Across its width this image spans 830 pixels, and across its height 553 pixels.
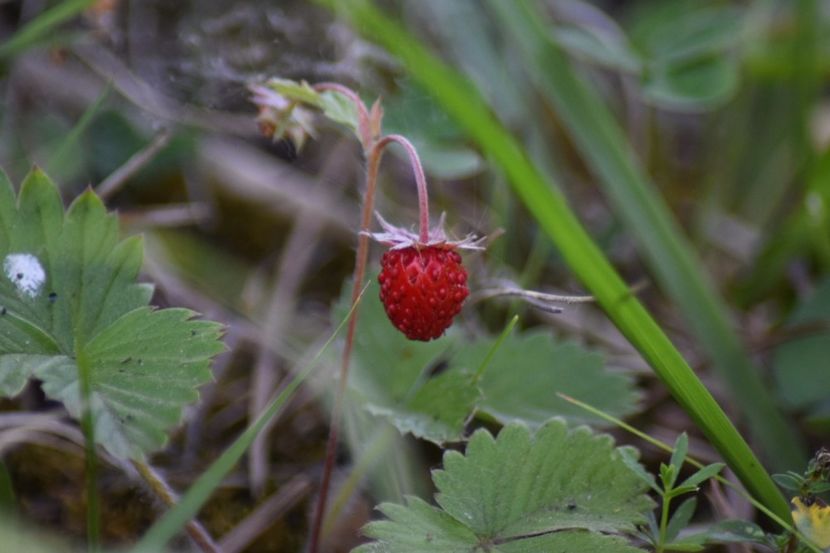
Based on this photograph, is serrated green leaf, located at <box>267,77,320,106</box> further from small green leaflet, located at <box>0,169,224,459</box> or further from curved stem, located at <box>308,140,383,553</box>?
small green leaflet, located at <box>0,169,224,459</box>

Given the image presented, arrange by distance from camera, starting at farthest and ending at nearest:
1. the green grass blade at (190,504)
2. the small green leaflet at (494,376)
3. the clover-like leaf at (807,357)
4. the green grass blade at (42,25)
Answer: the clover-like leaf at (807,357), the green grass blade at (42,25), the small green leaflet at (494,376), the green grass blade at (190,504)

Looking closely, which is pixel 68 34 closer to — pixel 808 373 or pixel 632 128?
pixel 632 128

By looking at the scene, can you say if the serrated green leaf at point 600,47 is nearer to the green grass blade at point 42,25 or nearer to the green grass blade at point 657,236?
the green grass blade at point 657,236

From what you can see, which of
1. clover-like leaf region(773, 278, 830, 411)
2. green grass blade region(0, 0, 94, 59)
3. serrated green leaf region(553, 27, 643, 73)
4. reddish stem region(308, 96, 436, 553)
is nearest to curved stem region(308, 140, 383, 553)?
reddish stem region(308, 96, 436, 553)

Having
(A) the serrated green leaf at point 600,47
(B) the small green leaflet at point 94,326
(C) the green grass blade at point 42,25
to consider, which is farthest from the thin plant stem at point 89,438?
(A) the serrated green leaf at point 600,47

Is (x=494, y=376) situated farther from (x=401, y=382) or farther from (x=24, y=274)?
(x=24, y=274)

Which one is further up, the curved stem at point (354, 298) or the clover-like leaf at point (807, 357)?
the curved stem at point (354, 298)
